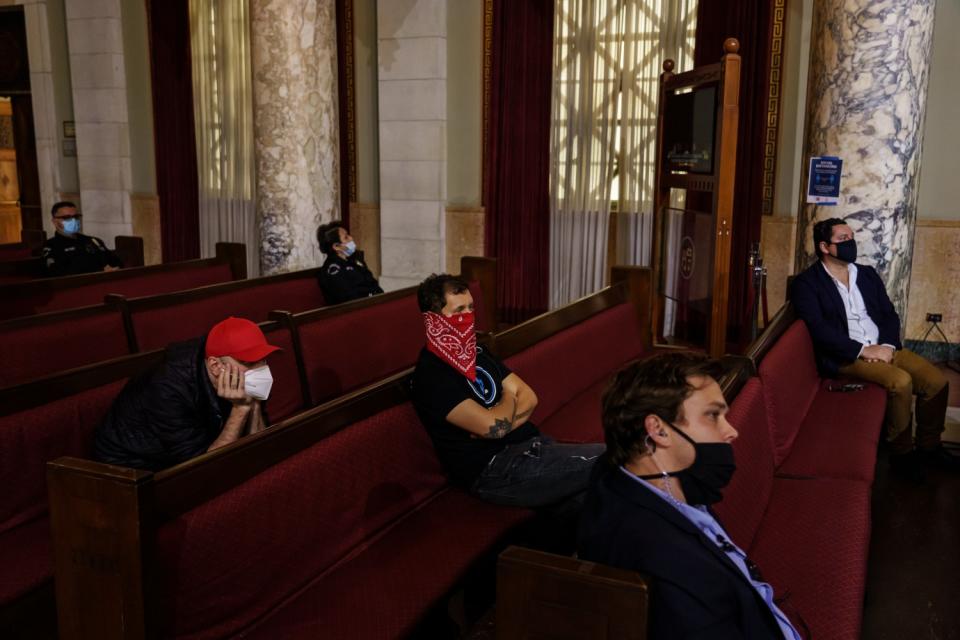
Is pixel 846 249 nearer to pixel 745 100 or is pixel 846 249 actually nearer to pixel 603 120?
pixel 745 100

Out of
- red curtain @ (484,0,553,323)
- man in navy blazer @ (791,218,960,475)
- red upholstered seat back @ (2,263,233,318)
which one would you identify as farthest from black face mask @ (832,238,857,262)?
red upholstered seat back @ (2,263,233,318)

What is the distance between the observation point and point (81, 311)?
4.21m

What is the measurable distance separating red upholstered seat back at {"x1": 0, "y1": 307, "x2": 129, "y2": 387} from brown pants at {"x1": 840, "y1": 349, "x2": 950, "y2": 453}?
150 inches

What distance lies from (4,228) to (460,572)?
484 inches

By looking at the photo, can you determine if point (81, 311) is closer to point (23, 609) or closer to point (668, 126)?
point (23, 609)

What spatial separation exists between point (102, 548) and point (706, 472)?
1.35 meters

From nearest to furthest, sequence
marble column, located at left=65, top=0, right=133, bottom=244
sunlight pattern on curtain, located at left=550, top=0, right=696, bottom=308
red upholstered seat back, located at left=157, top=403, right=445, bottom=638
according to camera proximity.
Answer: red upholstered seat back, located at left=157, top=403, right=445, bottom=638 → sunlight pattern on curtain, located at left=550, top=0, right=696, bottom=308 → marble column, located at left=65, top=0, right=133, bottom=244

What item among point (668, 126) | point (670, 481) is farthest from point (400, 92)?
point (670, 481)

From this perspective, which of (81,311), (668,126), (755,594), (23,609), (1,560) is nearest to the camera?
(755,594)

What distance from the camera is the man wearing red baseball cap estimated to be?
272 cm

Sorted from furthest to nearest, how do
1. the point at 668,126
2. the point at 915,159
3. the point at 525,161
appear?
the point at 525,161 < the point at 668,126 < the point at 915,159

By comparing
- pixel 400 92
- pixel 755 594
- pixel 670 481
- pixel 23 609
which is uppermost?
pixel 400 92

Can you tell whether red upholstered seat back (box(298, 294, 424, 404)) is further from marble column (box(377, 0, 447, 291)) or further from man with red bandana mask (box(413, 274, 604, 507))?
marble column (box(377, 0, 447, 291))

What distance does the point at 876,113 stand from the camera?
16.9 ft
